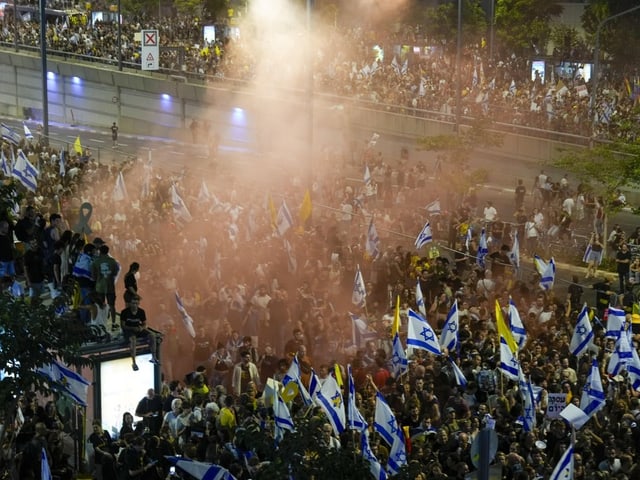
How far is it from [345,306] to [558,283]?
5.70 meters

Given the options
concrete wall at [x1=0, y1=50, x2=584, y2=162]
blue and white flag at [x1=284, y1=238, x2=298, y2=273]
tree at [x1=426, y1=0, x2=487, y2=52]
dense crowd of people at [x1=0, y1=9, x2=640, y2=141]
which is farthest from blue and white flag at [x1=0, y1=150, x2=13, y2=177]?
tree at [x1=426, y1=0, x2=487, y2=52]

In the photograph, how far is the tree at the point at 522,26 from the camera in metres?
50.4

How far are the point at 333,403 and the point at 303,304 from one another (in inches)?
259

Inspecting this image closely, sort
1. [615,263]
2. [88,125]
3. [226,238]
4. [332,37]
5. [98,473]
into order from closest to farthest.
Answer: [98,473]
[226,238]
[615,263]
[332,37]
[88,125]

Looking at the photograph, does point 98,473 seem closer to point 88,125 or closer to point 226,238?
point 226,238

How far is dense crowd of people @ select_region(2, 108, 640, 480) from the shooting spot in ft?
49.2

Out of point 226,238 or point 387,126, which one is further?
point 387,126

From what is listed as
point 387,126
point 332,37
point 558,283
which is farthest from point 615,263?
point 332,37

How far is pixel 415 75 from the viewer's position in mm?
41531

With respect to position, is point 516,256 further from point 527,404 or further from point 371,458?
point 371,458

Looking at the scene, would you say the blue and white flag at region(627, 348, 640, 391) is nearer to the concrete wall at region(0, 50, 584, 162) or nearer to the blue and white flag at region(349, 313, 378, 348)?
the blue and white flag at region(349, 313, 378, 348)

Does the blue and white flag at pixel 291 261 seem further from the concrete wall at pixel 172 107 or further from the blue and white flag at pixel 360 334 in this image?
the concrete wall at pixel 172 107

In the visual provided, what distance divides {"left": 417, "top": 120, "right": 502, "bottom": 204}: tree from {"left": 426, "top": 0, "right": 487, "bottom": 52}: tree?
17.8 meters

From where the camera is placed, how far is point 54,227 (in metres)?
19.1
